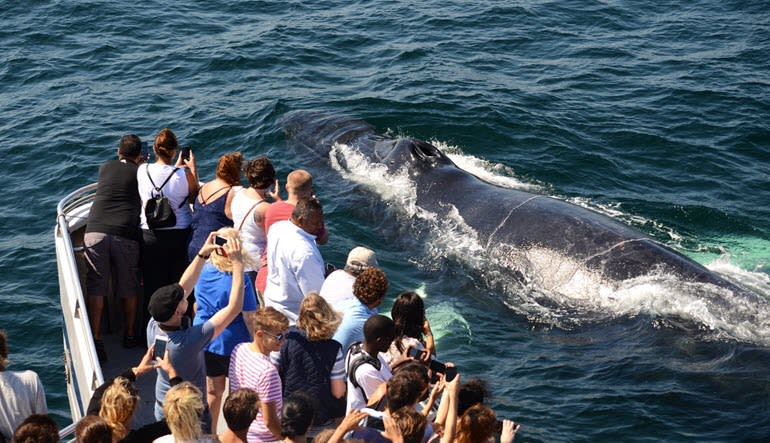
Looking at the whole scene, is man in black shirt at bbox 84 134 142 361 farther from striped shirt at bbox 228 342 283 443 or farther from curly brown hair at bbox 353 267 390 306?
curly brown hair at bbox 353 267 390 306

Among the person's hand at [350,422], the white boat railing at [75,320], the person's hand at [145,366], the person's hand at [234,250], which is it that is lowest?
the white boat railing at [75,320]

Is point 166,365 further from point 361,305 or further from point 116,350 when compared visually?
point 116,350

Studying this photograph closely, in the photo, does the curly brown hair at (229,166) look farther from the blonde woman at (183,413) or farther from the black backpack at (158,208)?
the blonde woman at (183,413)

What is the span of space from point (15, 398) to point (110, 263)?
3.47m

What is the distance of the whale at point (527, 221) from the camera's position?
14.7 metres

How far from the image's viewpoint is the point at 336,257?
56.3ft

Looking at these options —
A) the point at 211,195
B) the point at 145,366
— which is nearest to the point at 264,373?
the point at 145,366

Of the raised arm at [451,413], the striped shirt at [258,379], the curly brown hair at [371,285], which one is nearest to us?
the raised arm at [451,413]

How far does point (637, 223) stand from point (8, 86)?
1662 cm

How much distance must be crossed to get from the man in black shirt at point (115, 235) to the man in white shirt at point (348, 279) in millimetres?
2996

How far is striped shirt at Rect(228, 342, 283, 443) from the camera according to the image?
868 cm

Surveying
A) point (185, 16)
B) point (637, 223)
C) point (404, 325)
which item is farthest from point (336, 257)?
point (185, 16)

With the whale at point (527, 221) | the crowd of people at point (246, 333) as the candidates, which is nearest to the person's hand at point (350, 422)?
the crowd of people at point (246, 333)

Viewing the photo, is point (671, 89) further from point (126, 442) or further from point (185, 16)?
point (126, 442)
